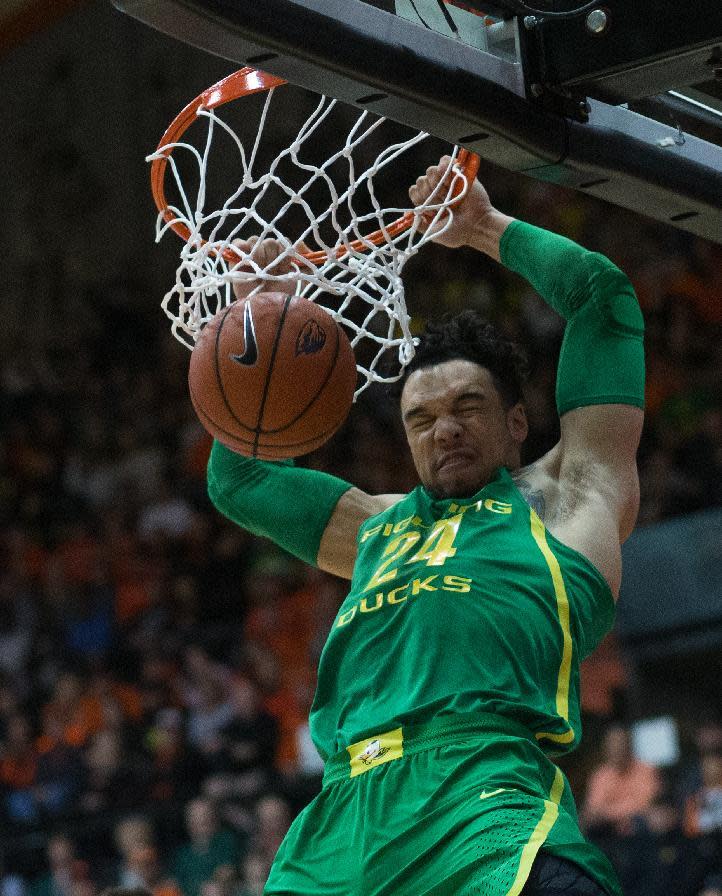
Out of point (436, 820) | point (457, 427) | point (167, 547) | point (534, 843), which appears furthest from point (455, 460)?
point (167, 547)

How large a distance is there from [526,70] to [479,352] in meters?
0.69

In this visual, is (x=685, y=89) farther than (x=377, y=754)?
Yes

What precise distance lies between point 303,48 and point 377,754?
1300mm

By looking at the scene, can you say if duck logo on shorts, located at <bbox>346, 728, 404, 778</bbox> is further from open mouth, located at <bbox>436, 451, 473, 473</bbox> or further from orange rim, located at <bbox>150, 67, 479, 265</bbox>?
orange rim, located at <bbox>150, 67, 479, 265</bbox>

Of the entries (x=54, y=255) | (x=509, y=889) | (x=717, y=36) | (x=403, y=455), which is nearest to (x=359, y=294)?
(x=717, y=36)

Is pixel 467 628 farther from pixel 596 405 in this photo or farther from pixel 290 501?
pixel 290 501

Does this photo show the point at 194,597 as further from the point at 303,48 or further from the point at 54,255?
the point at 303,48

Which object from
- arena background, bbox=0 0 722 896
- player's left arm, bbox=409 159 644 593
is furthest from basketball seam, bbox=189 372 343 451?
arena background, bbox=0 0 722 896

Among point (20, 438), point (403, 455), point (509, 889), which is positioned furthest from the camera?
point (20, 438)

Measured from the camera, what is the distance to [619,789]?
21.4 ft

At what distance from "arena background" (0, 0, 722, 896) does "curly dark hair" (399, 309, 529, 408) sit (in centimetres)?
300

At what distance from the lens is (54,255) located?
42.7ft

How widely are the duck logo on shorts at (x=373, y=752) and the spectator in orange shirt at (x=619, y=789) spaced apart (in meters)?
3.58

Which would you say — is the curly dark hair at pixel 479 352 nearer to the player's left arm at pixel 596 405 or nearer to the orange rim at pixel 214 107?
the player's left arm at pixel 596 405
